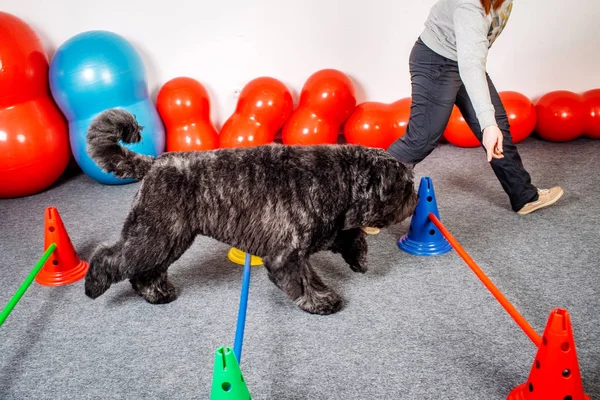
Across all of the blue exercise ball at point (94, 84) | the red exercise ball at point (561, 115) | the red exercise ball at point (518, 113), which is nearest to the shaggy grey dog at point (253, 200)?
the blue exercise ball at point (94, 84)

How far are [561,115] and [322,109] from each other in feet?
6.08

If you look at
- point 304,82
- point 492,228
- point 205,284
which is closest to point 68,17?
point 304,82

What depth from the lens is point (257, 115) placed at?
3.59 m

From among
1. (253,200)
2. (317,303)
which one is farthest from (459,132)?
(253,200)

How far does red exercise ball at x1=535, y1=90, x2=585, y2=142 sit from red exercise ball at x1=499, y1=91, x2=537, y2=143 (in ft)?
0.47

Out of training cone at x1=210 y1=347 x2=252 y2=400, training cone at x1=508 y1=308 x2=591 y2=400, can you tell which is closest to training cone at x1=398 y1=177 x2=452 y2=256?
training cone at x1=508 y1=308 x2=591 y2=400

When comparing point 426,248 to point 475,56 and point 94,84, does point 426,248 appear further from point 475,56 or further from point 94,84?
point 94,84

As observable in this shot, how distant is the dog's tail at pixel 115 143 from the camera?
1.77 metres

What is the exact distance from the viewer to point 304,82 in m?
4.04

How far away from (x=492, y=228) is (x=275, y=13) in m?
2.35

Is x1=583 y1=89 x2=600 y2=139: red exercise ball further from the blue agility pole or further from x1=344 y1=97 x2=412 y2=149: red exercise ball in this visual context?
the blue agility pole

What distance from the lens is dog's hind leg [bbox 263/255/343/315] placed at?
1854mm

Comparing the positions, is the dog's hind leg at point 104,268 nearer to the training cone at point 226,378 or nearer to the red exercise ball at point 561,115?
the training cone at point 226,378

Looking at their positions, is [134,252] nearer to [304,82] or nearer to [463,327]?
[463,327]
